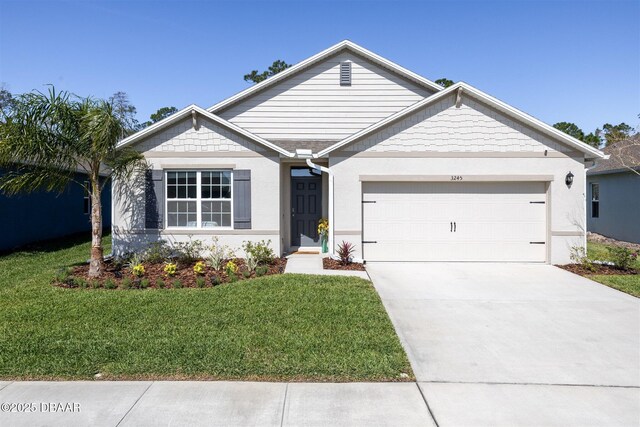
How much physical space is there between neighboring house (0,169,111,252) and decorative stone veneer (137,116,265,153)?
3247mm

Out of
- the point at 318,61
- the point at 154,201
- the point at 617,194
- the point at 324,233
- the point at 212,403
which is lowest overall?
the point at 212,403

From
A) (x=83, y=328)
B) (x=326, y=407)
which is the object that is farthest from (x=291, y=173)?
(x=326, y=407)

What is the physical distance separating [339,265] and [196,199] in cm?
427

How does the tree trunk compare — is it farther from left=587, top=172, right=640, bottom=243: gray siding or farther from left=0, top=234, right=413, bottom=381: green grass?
left=587, top=172, right=640, bottom=243: gray siding

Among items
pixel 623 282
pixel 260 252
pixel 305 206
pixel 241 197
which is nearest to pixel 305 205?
pixel 305 206

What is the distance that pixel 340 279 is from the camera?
9.14m

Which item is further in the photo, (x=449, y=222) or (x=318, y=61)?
(x=318, y=61)

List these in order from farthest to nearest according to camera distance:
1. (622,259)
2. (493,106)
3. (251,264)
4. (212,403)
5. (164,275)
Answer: (493,106) → (622,259) → (251,264) → (164,275) → (212,403)

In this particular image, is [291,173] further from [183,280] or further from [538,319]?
[538,319]

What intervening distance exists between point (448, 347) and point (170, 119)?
9133mm

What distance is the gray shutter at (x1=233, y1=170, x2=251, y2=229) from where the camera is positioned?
11750mm

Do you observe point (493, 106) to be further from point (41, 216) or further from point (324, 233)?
point (41, 216)

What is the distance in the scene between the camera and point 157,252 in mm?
11391

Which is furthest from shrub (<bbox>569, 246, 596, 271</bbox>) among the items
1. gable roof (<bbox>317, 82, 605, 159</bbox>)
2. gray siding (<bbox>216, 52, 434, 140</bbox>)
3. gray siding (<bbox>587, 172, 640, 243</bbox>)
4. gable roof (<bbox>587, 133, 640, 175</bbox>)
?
gray siding (<bbox>587, 172, 640, 243</bbox>)
